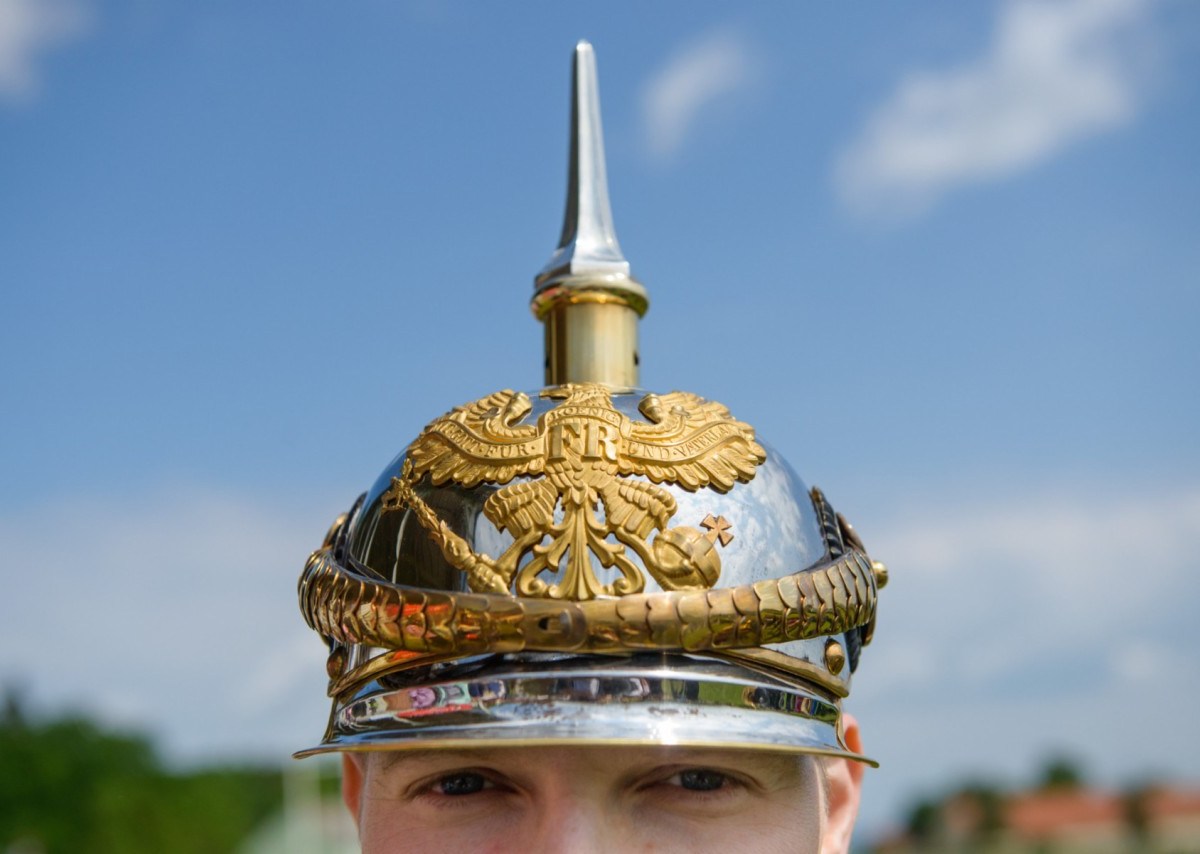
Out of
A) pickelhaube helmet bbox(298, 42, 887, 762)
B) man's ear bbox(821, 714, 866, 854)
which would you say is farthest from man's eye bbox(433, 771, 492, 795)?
man's ear bbox(821, 714, 866, 854)

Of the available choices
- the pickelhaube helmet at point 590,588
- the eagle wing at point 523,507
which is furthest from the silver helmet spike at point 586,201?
the eagle wing at point 523,507

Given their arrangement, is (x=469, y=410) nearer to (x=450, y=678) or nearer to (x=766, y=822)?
(x=450, y=678)

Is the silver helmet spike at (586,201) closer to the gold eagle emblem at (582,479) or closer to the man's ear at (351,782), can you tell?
the gold eagle emblem at (582,479)

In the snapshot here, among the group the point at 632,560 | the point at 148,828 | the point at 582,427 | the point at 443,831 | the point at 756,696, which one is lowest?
the point at 443,831

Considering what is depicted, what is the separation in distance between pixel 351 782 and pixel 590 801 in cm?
105

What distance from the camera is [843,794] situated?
3.77 metres

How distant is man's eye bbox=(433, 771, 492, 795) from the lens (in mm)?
3164

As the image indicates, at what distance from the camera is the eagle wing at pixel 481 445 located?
3.31 m

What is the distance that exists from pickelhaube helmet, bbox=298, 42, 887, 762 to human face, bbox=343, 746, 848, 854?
109 mm

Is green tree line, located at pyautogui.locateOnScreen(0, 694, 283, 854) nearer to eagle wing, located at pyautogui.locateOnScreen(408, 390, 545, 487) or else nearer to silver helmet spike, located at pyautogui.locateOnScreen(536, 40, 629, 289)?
silver helmet spike, located at pyautogui.locateOnScreen(536, 40, 629, 289)

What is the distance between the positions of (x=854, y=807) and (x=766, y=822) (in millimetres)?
696

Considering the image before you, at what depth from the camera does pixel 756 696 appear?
313 cm

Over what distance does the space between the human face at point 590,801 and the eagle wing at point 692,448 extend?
61cm

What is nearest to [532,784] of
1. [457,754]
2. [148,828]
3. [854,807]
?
[457,754]
